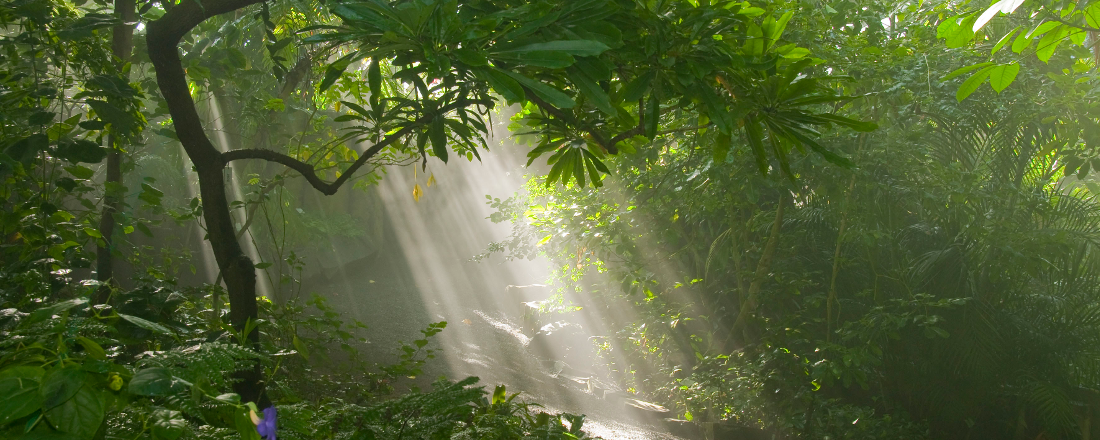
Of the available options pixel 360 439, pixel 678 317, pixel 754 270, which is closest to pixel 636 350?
pixel 678 317

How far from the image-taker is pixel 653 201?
4949 millimetres

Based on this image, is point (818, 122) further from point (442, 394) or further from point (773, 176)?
point (773, 176)

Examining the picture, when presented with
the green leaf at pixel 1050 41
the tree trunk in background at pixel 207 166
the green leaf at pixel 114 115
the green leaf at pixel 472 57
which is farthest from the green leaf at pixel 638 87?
the green leaf at pixel 114 115

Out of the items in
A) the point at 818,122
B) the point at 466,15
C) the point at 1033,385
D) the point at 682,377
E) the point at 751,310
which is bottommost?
the point at 1033,385

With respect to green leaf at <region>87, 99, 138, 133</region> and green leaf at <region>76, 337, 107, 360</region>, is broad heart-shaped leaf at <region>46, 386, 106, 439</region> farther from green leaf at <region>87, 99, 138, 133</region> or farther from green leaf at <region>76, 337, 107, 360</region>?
green leaf at <region>87, 99, 138, 133</region>

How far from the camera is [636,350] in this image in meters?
6.73

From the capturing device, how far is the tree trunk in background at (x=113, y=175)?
2928 millimetres

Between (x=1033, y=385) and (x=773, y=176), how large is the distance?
2.09m

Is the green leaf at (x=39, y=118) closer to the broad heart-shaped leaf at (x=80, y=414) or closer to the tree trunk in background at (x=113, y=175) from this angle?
the tree trunk in background at (x=113, y=175)

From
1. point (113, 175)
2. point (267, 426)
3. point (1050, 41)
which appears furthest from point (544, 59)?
point (113, 175)

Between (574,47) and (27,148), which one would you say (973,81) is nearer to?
(574,47)

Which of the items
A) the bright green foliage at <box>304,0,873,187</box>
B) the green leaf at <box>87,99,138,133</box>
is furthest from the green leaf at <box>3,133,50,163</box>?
the bright green foliage at <box>304,0,873,187</box>

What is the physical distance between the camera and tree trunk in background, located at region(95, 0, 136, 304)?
9.61 ft

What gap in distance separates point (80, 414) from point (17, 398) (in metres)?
0.06
